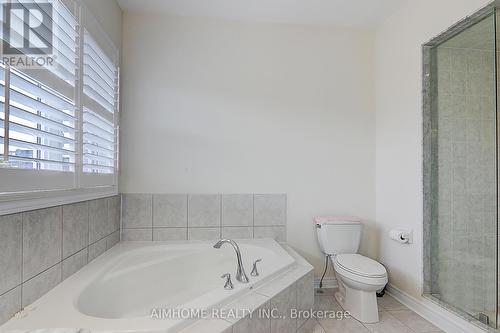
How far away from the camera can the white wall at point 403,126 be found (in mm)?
2248

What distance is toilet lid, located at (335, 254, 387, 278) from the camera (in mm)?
2066

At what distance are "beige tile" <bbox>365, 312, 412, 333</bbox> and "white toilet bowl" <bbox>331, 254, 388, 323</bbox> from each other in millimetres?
50

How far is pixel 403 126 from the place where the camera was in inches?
97.3

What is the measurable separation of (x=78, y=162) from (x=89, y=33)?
0.84 meters

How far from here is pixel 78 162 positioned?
5.49 feet

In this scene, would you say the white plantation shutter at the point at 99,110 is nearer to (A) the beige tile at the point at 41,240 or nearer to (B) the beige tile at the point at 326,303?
(A) the beige tile at the point at 41,240

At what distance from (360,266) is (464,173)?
103 cm

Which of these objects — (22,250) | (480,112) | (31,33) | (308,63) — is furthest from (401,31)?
(22,250)

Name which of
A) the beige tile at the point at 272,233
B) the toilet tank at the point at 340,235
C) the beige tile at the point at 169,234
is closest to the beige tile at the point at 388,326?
the toilet tank at the point at 340,235

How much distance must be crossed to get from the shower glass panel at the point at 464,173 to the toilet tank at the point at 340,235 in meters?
0.57

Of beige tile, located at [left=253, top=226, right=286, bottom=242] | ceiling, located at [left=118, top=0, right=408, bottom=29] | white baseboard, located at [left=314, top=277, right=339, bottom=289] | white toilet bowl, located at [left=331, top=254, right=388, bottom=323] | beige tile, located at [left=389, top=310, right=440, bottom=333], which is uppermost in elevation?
ceiling, located at [left=118, top=0, right=408, bottom=29]

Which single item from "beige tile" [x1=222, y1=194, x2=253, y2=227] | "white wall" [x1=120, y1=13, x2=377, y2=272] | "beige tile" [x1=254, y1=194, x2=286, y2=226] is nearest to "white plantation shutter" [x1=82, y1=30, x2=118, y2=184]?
"white wall" [x1=120, y1=13, x2=377, y2=272]

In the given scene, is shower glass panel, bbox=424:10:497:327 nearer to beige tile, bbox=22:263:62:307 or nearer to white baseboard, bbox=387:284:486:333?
white baseboard, bbox=387:284:486:333

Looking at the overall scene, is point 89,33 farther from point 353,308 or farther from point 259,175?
point 353,308
